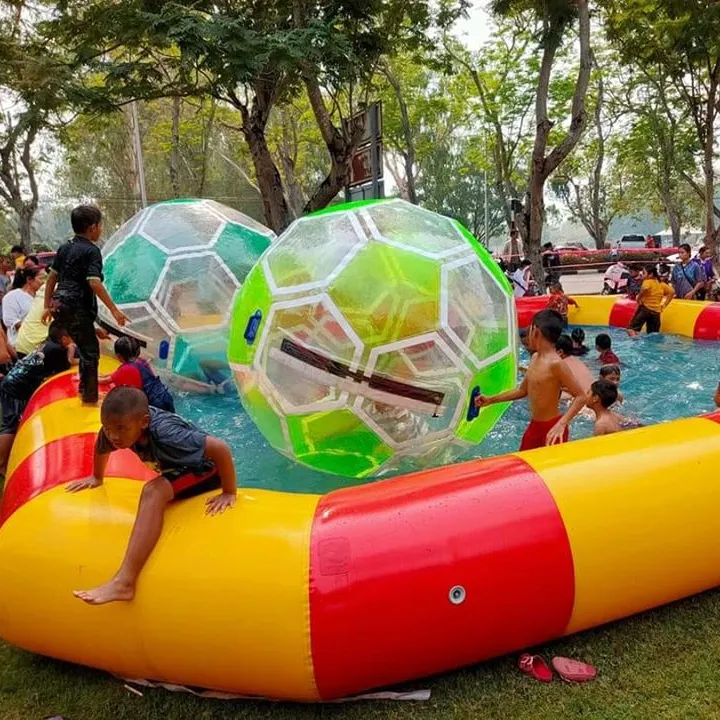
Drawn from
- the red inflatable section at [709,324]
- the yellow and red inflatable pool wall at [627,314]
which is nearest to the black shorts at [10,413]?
the yellow and red inflatable pool wall at [627,314]

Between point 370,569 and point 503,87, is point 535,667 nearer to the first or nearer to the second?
point 370,569

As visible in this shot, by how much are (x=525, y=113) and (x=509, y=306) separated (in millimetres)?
18580

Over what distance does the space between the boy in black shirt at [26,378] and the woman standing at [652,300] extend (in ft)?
24.7

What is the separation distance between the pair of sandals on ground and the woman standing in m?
7.57

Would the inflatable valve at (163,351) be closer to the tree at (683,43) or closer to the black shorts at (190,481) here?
the black shorts at (190,481)

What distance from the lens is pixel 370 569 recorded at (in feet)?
8.14

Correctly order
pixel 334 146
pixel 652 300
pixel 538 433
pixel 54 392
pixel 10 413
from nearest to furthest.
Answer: pixel 538 433 → pixel 54 392 → pixel 10 413 → pixel 652 300 → pixel 334 146

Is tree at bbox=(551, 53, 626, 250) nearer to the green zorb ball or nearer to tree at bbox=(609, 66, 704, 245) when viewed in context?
tree at bbox=(609, 66, 704, 245)

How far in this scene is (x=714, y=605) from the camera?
2.98 metres

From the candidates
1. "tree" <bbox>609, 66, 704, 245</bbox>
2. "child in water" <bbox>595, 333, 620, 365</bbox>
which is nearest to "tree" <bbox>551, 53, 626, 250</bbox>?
"tree" <bbox>609, 66, 704, 245</bbox>

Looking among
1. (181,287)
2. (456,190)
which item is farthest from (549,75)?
(456,190)

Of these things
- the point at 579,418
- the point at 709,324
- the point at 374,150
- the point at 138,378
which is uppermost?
the point at 374,150

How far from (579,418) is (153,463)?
161 inches

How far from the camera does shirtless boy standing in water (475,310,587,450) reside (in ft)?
13.1
